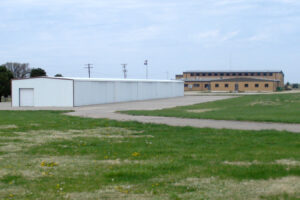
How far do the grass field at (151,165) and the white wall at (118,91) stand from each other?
93.7ft

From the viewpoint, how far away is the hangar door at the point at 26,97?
45844 millimetres

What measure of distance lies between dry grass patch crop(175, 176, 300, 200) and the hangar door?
3960 centimetres

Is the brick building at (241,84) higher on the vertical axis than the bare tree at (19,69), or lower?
lower

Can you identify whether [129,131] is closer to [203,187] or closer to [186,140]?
[186,140]

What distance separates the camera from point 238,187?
8.08 metres

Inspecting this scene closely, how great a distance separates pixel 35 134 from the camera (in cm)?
1705

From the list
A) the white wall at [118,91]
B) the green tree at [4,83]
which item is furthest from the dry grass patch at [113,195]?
the green tree at [4,83]

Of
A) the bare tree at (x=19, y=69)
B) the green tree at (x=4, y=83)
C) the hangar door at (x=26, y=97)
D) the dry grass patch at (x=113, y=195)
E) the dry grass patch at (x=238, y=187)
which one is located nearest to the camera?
the dry grass patch at (x=113, y=195)

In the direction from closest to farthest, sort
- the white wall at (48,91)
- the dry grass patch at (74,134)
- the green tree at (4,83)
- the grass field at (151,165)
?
the grass field at (151,165) < the dry grass patch at (74,134) < the white wall at (48,91) < the green tree at (4,83)

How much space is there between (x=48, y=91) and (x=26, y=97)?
9.97 feet

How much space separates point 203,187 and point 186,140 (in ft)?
22.0

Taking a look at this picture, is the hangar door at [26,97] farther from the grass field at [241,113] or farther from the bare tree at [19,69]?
the bare tree at [19,69]

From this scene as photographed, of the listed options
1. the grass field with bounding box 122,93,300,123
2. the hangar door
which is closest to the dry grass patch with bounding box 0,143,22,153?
the grass field with bounding box 122,93,300,123

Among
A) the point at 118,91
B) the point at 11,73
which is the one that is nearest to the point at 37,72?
the point at 11,73
